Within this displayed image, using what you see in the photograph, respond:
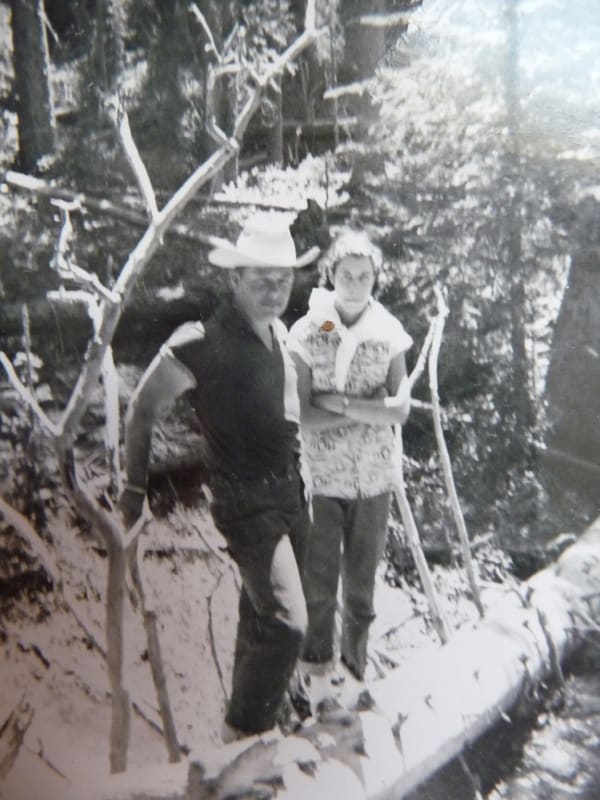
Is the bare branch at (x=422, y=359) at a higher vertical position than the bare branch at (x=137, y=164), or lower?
lower

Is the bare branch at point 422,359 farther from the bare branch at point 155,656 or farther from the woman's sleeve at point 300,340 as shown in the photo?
the bare branch at point 155,656

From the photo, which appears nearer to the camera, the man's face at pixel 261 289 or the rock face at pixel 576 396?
the man's face at pixel 261 289

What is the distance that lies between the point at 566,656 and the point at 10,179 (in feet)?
4.54

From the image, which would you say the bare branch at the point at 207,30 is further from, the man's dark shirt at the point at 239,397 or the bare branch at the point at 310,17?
the man's dark shirt at the point at 239,397

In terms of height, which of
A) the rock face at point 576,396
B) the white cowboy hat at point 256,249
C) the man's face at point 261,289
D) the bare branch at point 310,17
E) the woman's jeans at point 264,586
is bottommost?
the woman's jeans at point 264,586

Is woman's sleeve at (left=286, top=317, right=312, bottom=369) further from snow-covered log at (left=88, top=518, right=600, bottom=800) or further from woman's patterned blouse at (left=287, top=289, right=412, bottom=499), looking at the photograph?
snow-covered log at (left=88, top=518, right=600, bottom=800)

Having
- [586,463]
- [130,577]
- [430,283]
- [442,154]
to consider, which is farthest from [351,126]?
[130,577]

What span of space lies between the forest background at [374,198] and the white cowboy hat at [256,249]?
23 millimetres

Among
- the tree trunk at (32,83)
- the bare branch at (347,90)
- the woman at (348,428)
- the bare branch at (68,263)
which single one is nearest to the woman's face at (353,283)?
the woman at (348,428)

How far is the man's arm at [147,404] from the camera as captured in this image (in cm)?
131

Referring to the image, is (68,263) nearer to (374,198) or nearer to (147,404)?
(147,404)

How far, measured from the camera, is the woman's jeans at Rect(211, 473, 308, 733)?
1.35 meters

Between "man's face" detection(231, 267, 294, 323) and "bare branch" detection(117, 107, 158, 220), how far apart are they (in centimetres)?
18

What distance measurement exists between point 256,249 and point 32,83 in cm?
48
